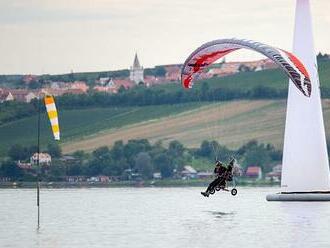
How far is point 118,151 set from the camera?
162750 mm

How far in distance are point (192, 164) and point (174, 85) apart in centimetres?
3219

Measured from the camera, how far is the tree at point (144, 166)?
159 metres

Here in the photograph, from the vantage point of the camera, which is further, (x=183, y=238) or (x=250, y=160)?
(x=250, y=160)

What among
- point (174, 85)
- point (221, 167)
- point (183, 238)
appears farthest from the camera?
point (174, 85)

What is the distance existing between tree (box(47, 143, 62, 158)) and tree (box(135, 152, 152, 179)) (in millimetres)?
7998

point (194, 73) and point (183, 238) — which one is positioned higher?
point (194, 73)

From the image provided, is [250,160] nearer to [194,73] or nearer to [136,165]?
[136,165]

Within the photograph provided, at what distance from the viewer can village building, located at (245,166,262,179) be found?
156m

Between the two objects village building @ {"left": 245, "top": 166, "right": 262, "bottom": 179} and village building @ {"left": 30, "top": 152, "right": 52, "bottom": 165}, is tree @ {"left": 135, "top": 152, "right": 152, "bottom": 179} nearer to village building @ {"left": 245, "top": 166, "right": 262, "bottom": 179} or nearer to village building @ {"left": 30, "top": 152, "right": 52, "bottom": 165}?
village building @ {"left": 30, "top": 152, "right": 52, "bottom": 165}

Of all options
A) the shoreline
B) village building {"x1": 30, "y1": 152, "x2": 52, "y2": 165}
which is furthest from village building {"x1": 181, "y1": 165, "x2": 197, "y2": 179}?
village building {"x1": 30, "y1": 152, "x2": 52, "y2": 165}

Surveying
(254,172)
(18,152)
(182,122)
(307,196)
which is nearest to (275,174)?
(254,172)

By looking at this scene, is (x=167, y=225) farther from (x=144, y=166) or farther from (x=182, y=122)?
(x=182, y=122)

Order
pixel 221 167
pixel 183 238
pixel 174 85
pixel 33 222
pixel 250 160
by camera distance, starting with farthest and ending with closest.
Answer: pixel 174 85
pixel 250 160
pixel 33 222
pixel 221 167
pixel 183 238

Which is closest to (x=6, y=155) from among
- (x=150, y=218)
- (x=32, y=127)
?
(x=32, y=127)
